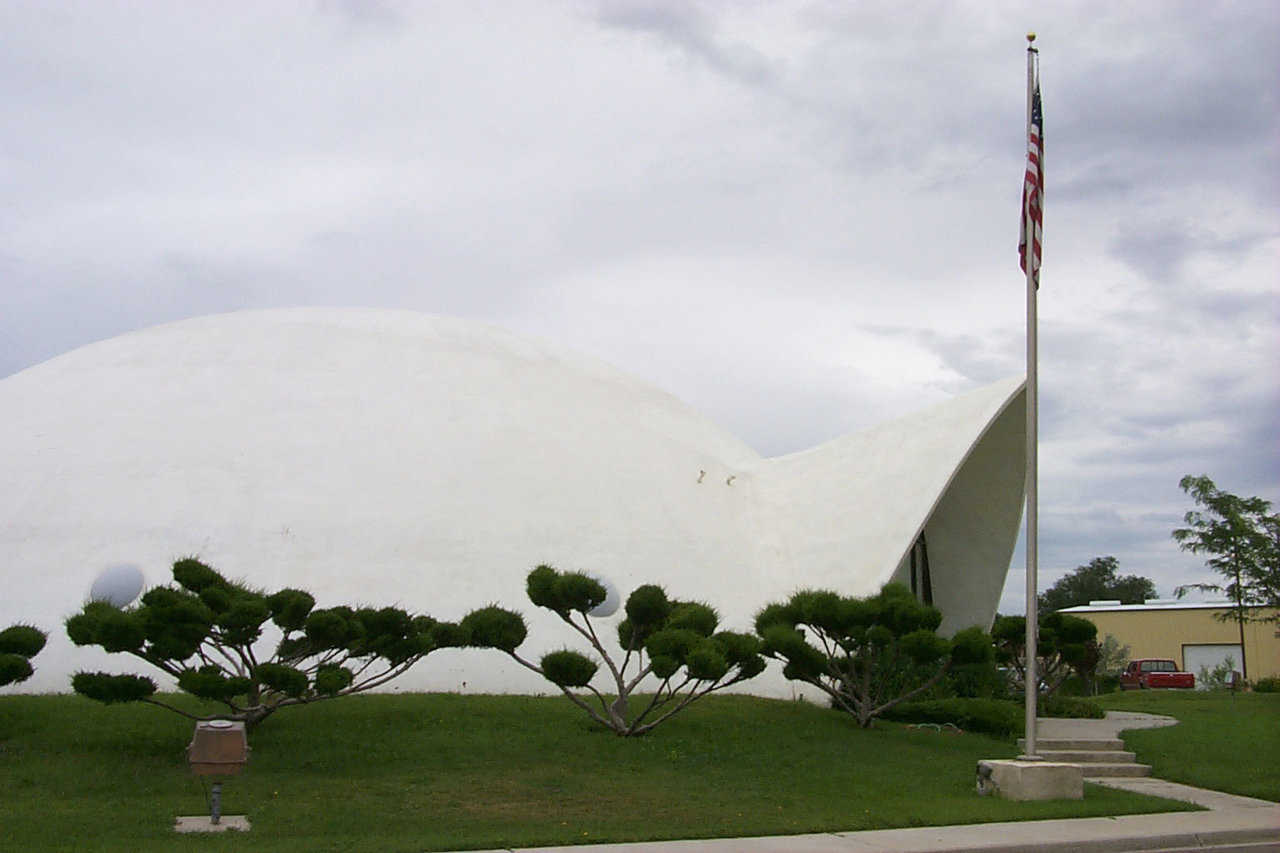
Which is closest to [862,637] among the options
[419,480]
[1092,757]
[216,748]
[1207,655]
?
[1092,757]

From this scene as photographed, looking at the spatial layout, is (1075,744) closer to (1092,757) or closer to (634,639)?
(1092,757)

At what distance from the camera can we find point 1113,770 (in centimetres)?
1512

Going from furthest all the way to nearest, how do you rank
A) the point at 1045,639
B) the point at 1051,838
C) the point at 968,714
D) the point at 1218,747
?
the point at 1045,639 → the point at 968,714 → the point at 1218,747 → the point at 1051,838

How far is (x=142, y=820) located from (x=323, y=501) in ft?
24.5

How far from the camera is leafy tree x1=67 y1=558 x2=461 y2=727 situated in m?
13.0

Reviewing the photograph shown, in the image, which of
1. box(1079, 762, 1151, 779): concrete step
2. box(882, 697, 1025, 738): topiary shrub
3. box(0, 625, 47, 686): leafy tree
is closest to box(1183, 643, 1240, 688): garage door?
box(882, 697, 1025, 738): topiary shrub

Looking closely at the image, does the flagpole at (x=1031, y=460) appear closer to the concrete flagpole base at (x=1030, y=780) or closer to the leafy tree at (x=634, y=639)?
the concrete flagpole base at (x=1030, y=780)

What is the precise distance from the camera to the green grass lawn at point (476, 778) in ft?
34.6

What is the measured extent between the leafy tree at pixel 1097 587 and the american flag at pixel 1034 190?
84857 mm

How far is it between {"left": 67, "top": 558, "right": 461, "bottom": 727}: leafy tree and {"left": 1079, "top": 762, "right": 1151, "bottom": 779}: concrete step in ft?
26.1

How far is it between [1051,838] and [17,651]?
11.0 meters

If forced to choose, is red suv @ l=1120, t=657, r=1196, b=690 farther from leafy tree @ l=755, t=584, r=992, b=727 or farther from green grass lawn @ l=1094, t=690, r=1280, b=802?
leafy tree @ l=755, t=584, r=992, b=727

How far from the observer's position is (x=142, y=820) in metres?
10.7

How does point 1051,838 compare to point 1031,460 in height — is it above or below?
below
